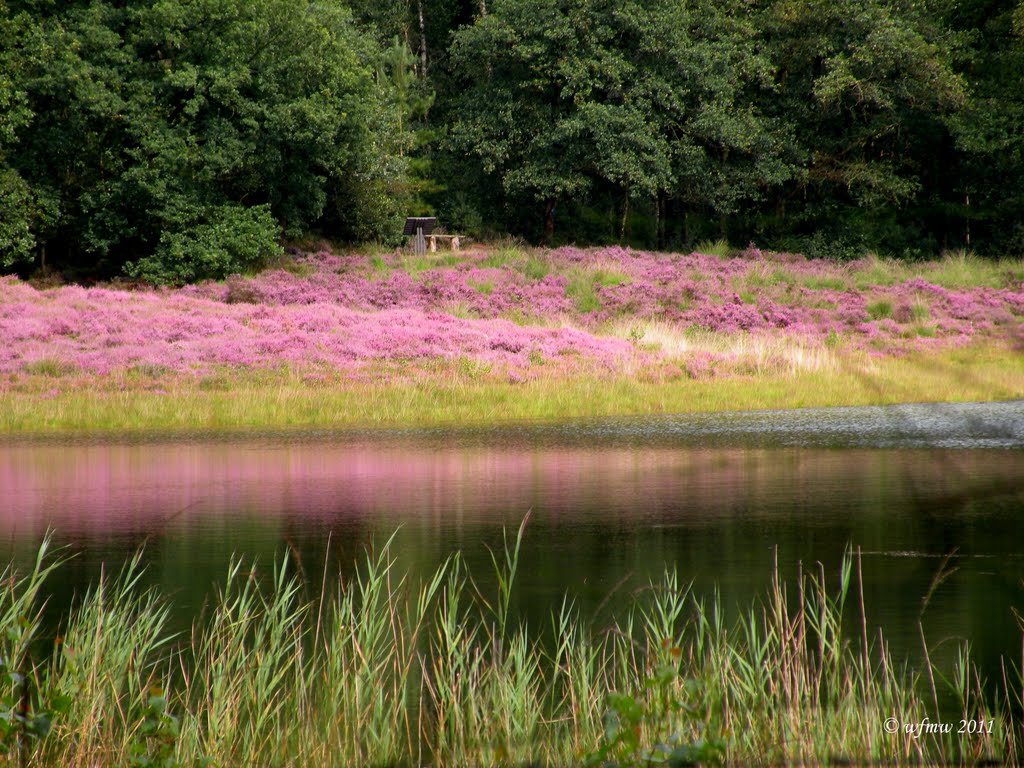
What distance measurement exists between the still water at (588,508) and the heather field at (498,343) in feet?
7.11

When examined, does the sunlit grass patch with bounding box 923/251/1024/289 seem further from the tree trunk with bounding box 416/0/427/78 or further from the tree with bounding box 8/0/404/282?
the tree trunk with bounding box 416/0/427/78

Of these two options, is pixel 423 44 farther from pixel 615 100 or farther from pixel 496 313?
pixel 496 313

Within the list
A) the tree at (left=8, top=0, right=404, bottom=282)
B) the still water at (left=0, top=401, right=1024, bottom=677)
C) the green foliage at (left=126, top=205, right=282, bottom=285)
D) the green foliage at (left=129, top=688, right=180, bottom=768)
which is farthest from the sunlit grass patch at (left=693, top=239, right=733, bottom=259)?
the green foliage at (left=129, top=688, right=180, bottom=768)

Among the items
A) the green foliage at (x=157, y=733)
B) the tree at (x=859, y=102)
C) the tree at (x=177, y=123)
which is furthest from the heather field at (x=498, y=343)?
the green foliage at (x=157, y=733)

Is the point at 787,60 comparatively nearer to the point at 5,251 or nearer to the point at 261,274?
the point at 261,274

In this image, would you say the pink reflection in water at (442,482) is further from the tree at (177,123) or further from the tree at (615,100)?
the tree at (615,100)

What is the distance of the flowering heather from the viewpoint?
2295cm

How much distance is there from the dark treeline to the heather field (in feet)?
12.6

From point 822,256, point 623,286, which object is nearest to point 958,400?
point 623,286

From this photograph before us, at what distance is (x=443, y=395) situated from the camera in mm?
20766

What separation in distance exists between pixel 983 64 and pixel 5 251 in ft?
112

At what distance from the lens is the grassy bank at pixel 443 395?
19.2 m

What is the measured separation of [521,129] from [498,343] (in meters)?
20.1

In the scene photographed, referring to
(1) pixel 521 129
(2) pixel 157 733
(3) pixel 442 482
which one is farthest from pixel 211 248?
(2) pixel 157 733
